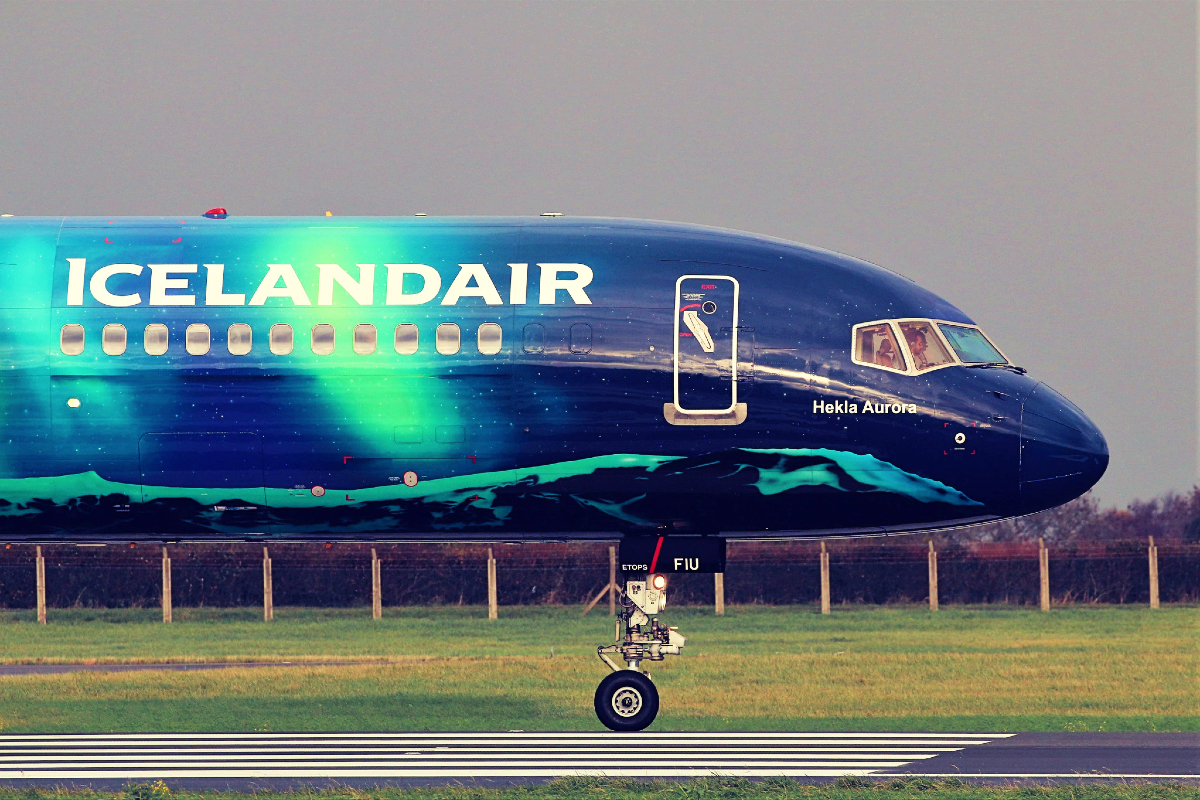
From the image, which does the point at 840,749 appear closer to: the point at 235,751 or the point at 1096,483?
the point at 1096,483

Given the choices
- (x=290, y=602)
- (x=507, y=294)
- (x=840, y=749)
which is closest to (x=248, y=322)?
(x=507, y=294)

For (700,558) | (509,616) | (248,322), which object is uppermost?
(248,322)

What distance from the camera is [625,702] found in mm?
24359

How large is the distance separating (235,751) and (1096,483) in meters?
13.8

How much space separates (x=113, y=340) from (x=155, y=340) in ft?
2.08

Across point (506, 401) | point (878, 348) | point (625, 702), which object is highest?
point (878, 348)

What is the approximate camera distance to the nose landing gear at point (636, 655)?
24281 millimetres

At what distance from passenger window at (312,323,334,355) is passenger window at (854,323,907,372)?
7.68 metres

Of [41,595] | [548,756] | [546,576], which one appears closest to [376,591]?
[546,576]

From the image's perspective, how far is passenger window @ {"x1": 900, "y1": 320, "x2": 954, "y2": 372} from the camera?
23859 millimetres

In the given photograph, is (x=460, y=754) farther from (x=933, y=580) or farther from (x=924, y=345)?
(x=933, y=580)

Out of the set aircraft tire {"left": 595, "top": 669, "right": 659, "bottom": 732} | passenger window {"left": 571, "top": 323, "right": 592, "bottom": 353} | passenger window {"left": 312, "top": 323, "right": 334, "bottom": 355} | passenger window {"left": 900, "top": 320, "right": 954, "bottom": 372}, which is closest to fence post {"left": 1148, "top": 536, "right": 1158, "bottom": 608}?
passenger window {"left": 900, "top": 320, "right": 954, "bottom": 372}

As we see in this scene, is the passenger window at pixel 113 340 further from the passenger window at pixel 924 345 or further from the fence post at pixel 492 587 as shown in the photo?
the fence post at pixel 492 587

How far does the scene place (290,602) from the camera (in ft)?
200
